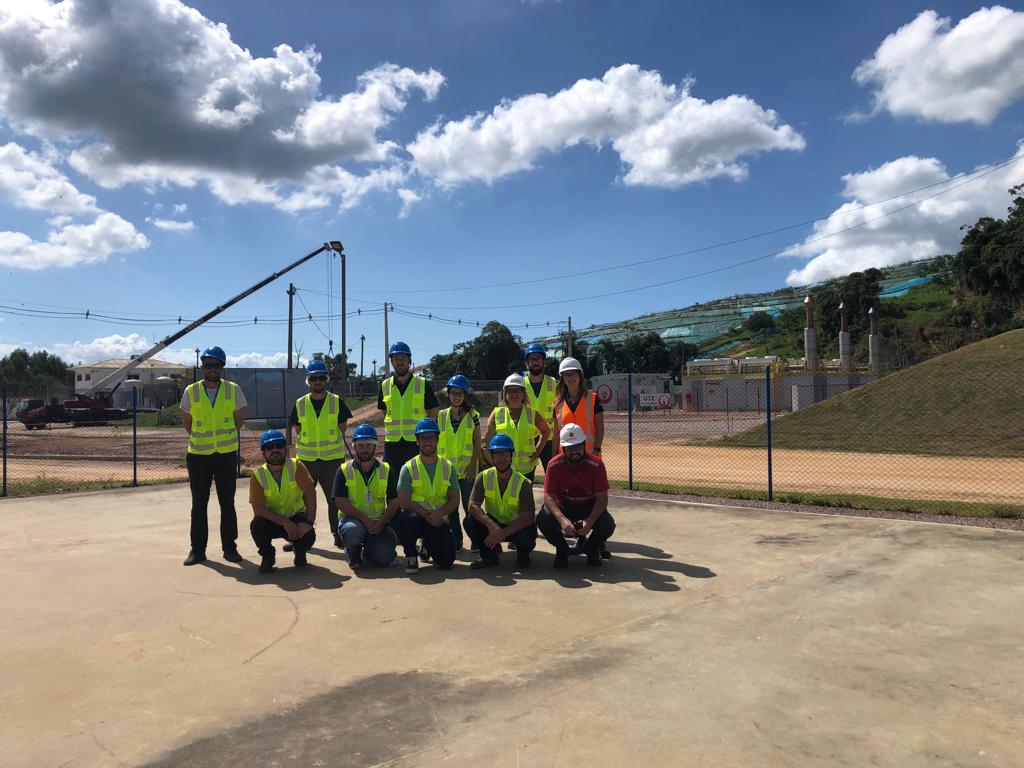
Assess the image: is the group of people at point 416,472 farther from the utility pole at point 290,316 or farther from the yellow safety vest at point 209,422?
the utility pole at point 290,316

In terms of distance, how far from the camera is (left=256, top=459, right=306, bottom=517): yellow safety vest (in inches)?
235

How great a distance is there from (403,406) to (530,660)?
329 cm

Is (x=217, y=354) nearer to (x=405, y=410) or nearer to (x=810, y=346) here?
(x=405, y=410)

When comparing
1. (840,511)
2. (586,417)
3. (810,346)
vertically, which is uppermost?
(810,346)

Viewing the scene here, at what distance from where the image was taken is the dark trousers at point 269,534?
19.2ft

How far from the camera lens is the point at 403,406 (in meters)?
6.56

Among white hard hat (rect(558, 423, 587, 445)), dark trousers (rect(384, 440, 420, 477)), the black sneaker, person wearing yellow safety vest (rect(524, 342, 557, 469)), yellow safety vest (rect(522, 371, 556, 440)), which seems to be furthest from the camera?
yellow safety vest (rect(522, 371, 556, 440))

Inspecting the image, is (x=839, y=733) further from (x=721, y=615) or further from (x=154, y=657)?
(x=154, y=657)

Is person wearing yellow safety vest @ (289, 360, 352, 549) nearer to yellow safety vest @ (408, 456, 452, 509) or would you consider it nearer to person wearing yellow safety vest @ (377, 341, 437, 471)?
person wearing yellow safety vest @ (377, 341, 437, 471)

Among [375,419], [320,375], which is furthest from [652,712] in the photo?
[375,419]

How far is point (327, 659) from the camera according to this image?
385 cm

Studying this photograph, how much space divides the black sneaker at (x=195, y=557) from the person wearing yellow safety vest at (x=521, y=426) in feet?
9.21

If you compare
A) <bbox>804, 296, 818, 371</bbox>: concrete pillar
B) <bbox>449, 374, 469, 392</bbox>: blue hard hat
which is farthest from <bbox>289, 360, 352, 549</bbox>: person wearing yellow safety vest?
<bbox>804, 296, 818, 371</bbox>: concrete pillar

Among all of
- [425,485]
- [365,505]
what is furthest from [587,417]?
[365,505]
